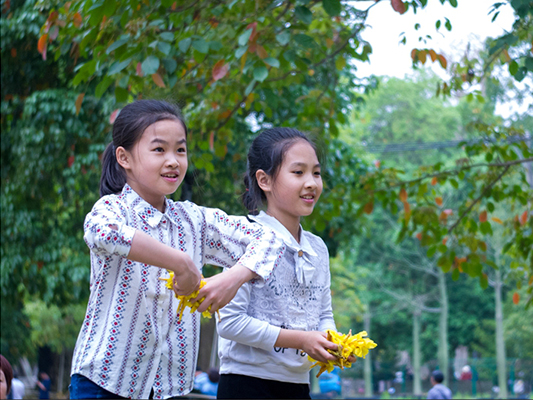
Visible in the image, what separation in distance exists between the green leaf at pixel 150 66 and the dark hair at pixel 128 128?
1.21m

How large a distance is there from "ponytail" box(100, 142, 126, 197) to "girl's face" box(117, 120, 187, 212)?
37mm

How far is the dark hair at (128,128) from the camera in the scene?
74.2 inches

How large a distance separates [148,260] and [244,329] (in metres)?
0.64

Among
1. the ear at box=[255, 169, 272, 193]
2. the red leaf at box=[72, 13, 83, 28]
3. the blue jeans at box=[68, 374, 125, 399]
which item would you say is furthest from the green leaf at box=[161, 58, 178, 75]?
the blue jeans at box=[68, 374, 125, 399]

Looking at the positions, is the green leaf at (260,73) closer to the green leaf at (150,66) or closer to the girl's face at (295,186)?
the green leaf at (150,66)

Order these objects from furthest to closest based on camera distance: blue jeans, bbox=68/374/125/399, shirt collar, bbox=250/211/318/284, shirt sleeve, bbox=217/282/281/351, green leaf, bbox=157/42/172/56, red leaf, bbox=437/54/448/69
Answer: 1. red leaf, bbox=437/54/448/69
2. green leaf, bbox=157/42/172/56
3. shirt collar, bbox=250/211/318/284
4. shirt sleeve, bbox=217/282/281/351
5. blue jeans, bbox=68/374/125/399

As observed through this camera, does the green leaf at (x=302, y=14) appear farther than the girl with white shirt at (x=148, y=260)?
Yes

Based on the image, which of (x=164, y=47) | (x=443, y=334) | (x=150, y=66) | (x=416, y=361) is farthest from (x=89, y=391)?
(x=416, y=361)

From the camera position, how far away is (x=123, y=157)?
6.26 ft

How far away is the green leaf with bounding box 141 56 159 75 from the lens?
315 cm

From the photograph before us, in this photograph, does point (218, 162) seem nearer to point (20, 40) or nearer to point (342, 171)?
point (342, 171)

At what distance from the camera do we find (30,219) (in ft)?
23.7

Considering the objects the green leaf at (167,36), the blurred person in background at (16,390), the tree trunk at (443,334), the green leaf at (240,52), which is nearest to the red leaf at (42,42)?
the green leaf at (167,36)

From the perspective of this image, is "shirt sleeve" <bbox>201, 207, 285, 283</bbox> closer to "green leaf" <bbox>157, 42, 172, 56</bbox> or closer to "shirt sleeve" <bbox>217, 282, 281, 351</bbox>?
"shirt sleeve" <bbox>217, 282, 281, 351</bbox>
